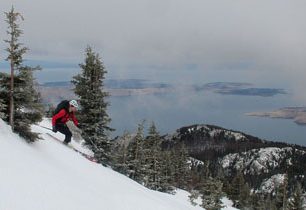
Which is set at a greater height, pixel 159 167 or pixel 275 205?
pixel 159 167

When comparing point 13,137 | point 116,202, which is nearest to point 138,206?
point 116,202

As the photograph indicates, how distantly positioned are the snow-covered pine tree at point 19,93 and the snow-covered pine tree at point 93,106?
46.0 ft

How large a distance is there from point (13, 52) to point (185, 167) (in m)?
73.3

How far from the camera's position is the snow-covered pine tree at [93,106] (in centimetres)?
3381

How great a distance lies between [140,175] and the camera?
51344 mm

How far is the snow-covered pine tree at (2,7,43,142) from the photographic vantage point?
17.8 metres

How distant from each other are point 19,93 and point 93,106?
15109mm

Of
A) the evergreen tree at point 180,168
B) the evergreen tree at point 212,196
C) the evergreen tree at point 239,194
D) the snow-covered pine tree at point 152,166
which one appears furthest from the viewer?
the evergreen tree at point 239,194

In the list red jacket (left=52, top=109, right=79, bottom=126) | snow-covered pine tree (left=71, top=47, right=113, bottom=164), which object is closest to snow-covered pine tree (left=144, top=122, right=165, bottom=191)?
snow-covered pine tree (left=71, top=47, right=113, bottom=164)

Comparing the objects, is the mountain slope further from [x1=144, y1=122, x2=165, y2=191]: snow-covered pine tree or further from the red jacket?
[x1=144, y1=122, x2=165, y2=191]: snow-covered pine tree

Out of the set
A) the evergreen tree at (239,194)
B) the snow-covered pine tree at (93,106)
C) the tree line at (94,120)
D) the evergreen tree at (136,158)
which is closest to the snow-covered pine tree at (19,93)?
the tree line at (94,120)

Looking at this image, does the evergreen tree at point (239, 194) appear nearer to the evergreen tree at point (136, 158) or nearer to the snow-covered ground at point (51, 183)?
the evergreen tree at point (136, 158)

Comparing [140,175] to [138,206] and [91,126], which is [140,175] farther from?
[138,206]

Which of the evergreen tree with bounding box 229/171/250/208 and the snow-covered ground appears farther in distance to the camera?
the evergreen tree with bounding box 229/171/250/208
